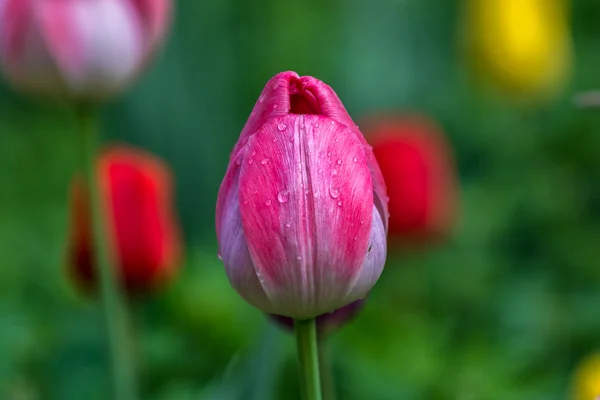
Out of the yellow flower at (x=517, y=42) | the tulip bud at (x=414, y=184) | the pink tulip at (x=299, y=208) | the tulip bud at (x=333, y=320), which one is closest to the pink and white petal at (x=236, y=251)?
the pink tulip at (x=299, y=208)

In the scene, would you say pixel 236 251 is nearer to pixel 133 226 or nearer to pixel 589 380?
pixel 589 380

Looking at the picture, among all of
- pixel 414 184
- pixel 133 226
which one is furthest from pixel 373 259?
pixel 414 184

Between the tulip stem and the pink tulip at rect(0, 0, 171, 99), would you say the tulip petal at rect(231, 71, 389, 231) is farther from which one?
the pink tulip at rect(0, 0, 171, 99)

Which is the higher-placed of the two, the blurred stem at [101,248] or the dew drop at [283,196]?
the dew drop at [283,196]

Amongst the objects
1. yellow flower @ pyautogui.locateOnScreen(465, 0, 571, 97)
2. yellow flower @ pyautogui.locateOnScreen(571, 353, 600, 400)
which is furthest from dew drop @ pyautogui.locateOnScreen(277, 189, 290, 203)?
yellow flower @ pyautogui.locateOnScreen(465, 0, 571, 97)

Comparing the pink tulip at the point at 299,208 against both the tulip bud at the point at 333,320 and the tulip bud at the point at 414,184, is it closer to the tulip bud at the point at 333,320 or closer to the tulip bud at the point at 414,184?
the tulip bud at the point at 333,320
